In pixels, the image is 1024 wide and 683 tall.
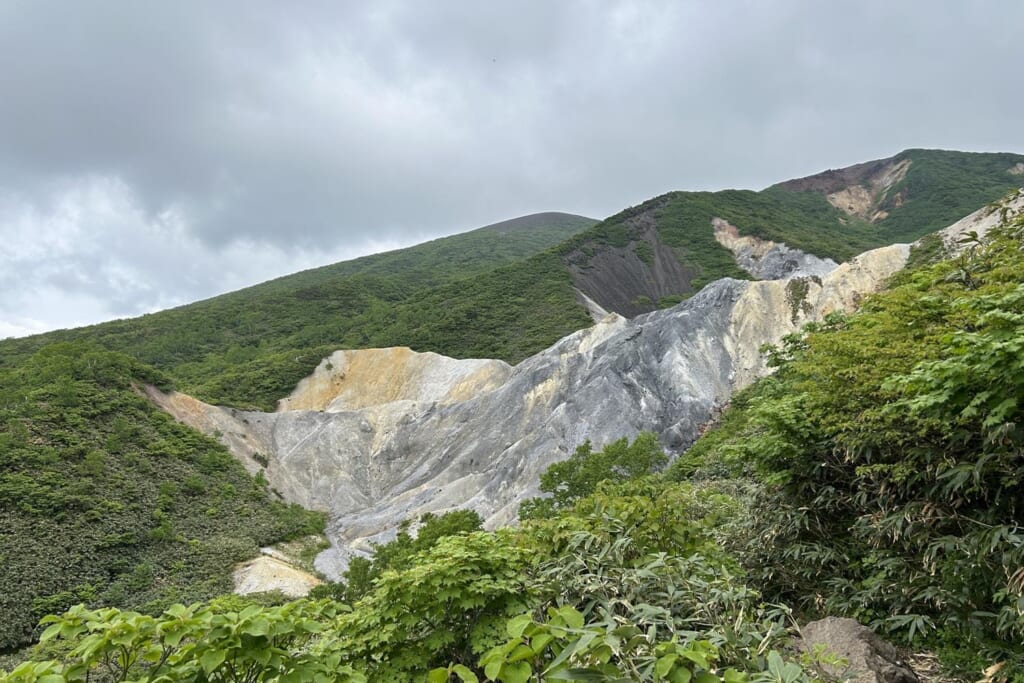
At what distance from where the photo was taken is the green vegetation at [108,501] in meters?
20.4

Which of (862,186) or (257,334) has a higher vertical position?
(862,186)

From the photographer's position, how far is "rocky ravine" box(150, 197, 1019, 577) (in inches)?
1325

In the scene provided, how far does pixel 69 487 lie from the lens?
2405cm

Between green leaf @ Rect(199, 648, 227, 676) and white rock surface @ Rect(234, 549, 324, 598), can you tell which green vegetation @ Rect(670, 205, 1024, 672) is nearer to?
green leaf @ Rect(199, 648, 227, 676)

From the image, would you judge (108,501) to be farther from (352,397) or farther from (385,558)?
(352,397)

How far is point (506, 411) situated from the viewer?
131 ft

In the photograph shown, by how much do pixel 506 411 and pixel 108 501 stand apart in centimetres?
2378

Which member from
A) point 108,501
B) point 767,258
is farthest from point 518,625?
point 767,258

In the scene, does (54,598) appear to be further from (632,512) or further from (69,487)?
(632,512)

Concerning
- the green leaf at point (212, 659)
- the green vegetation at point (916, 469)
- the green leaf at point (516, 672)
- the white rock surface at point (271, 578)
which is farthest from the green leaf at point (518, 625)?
the white rock surface at point (271, 578)

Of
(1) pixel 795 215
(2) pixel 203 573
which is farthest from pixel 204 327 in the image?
(1) pixel 795 215

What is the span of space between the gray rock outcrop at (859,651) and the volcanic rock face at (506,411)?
24231 millimetres

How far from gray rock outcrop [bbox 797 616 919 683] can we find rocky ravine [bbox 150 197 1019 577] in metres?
24.3

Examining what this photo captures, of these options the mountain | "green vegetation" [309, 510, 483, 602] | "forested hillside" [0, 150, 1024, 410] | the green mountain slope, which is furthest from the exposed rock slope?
"green vegetation" [309, 510, 483, 602]
